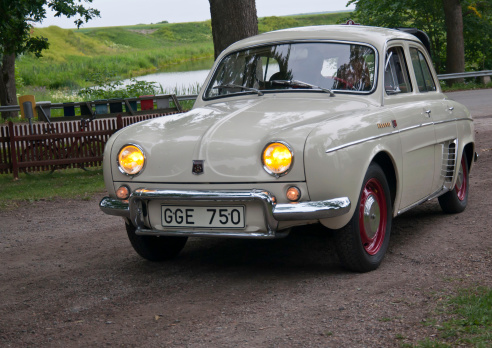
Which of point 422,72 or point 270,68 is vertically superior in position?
point 270,68

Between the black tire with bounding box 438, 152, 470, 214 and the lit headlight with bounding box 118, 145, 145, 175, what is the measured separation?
3283 millimetres

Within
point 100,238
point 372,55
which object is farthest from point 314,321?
point 100,238

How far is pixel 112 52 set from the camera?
82812 millimetres

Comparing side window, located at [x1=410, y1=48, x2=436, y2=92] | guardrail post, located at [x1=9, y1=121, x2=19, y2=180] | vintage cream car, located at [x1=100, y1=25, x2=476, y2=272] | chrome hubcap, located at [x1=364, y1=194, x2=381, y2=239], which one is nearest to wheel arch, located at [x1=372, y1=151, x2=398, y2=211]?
vintage cream car, located at [x1=100, y1=25, x2=476, y2=272]

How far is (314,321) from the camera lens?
4.09 metres

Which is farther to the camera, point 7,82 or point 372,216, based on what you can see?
point 7,82

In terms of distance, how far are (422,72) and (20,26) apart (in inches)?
422

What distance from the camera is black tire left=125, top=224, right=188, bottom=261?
5.62 metres

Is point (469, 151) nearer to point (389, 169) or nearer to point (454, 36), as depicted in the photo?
point (389, 169)

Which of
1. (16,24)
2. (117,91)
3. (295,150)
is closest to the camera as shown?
(295,150)

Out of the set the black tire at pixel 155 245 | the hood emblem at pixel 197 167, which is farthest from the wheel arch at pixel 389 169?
the black tire at pixel 155 245

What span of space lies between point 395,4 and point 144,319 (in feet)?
92.2

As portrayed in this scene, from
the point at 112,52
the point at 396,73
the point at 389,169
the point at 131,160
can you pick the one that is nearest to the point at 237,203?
the point at 131,160

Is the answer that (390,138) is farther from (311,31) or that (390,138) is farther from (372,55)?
(311,31)
